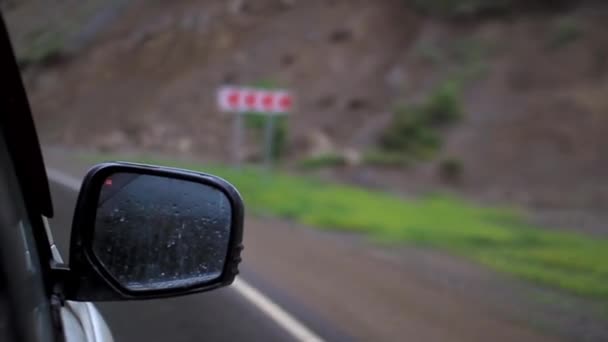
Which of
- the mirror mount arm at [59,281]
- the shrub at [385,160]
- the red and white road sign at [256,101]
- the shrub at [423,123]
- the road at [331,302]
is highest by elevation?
the mirror mount arm at [59,281]

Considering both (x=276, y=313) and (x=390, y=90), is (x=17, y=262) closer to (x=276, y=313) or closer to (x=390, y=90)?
(x=276, y=313)

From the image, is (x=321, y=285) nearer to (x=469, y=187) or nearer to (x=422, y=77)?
(x=469, y=187)

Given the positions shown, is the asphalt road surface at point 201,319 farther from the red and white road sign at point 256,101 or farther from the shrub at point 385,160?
the shrub at point 385,160

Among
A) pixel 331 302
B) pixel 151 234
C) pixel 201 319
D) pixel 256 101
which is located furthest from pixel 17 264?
pixel 256 101

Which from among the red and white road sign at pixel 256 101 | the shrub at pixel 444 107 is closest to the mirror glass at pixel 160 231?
the red and white road sign at pixel 256 101

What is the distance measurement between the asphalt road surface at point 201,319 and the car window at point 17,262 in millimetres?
1303

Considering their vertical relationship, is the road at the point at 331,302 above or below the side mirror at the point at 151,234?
below

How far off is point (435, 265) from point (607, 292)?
7.07 ft

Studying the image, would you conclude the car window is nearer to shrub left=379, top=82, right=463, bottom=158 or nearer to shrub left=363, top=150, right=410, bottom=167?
shrub left=363, top=150, right=410, bottom=167

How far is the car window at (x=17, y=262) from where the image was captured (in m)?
1.91

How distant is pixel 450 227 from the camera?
42.5ft

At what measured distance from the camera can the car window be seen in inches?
75.0

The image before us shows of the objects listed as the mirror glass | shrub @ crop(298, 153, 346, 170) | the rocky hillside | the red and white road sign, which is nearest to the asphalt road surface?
the mirror glass

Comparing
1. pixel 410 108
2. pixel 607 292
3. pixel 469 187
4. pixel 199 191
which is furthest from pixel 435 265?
pixel 410 108
